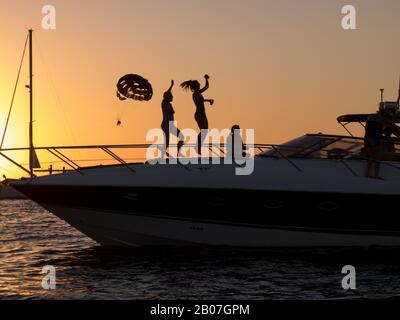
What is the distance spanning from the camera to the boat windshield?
1596 centimetres

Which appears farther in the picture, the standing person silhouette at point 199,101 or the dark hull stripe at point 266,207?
the standing person silhouette at point 199,101

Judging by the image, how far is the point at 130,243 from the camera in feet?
51.2

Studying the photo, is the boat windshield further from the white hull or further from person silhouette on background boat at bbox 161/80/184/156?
person silhouette on background boat at bbox 161/80/184/156

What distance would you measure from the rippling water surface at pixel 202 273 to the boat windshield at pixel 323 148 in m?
2.18

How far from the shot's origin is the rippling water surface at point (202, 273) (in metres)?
11.6

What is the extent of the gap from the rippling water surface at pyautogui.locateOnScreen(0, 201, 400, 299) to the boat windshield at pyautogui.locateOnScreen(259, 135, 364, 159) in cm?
218

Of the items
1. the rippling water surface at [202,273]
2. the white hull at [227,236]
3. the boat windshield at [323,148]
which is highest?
the boat windshield at [323,148]

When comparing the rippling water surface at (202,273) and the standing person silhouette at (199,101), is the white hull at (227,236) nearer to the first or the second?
the rippling water surface at (202,273)

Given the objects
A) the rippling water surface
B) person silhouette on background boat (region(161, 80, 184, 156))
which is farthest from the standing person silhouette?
the rippling water surface

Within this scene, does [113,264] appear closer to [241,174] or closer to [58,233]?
[241,174]

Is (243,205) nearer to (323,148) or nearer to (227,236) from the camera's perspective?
(227,236)

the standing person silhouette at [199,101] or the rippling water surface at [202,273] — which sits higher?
the standing person silhouette at [199,101]

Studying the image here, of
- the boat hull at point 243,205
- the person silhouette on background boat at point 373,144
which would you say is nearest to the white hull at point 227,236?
the boat hull at point 243,205
